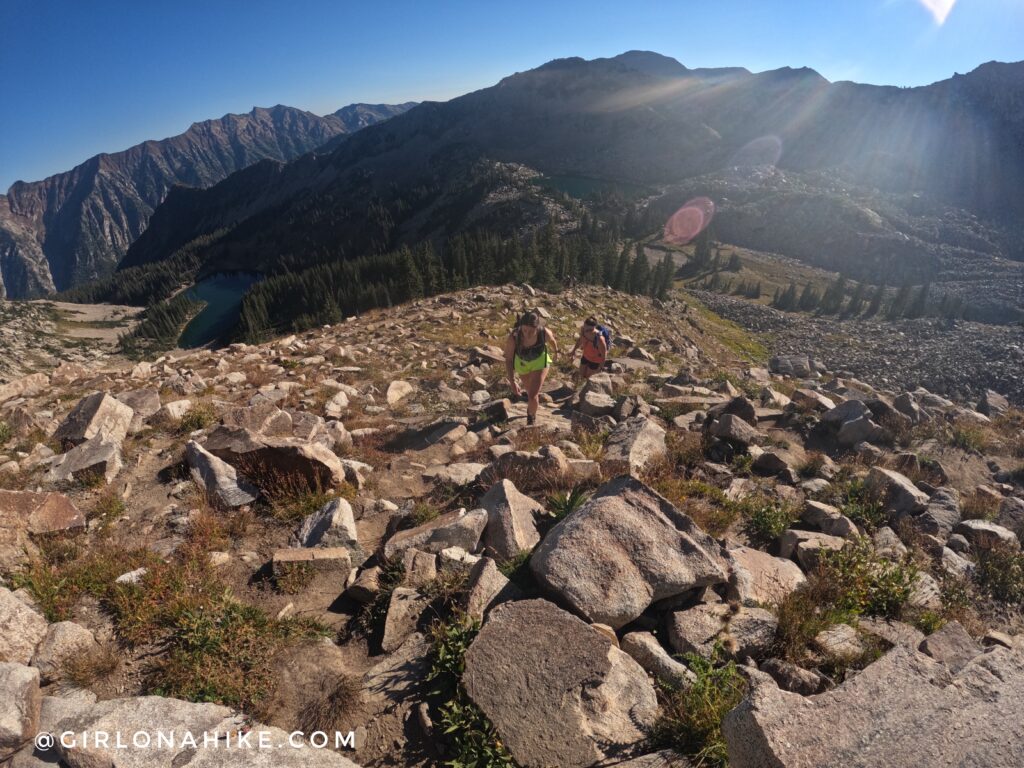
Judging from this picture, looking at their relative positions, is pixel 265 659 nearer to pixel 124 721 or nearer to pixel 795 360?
pixel 124 721

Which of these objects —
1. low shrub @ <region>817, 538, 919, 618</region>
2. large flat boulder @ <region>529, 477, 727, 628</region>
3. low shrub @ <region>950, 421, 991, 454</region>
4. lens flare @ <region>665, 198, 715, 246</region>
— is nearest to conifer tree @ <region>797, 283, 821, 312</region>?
lens flare @ <region>665, 198, 715, 246</region>

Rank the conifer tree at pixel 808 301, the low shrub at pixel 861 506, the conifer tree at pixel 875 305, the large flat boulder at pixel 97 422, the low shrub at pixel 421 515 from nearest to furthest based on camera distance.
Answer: the low shrub at pixel 421 515, the low shrub at pixel 861 506, the large flat boulder at pixel 97 422, the conifer tree at pixel 875 305, the conifer tree at pixel 808 301

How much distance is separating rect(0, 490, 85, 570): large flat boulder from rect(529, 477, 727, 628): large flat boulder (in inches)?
249

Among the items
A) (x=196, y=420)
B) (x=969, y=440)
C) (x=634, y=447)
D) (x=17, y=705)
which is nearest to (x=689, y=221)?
(x=969, y=440)

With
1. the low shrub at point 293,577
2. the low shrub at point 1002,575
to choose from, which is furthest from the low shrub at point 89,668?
the low shrub at point 1002,575

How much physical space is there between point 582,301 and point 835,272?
5759 inches

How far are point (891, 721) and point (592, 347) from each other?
11.3 meters

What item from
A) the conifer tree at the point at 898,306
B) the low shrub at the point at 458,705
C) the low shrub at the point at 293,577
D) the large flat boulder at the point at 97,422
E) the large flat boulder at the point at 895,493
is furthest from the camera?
the conifer tree at the point at 898,306

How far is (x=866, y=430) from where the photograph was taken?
11383 millimetres

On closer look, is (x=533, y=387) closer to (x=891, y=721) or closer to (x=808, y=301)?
(x=891, y=721)

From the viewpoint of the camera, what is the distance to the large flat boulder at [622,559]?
4961mm

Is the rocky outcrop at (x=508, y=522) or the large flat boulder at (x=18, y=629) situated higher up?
the large flat boulder at (x=18, y=629)

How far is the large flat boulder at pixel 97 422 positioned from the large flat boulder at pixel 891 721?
34.3ft

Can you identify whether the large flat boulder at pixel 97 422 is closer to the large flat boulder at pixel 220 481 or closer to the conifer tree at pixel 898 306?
the large flat boulder at pixel 220 481
